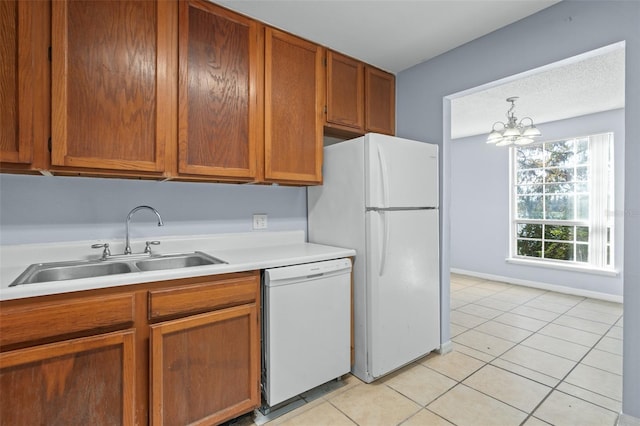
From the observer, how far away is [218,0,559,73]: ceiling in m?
1.91

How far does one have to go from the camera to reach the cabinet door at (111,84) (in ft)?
4.81

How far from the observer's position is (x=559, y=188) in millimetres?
4398

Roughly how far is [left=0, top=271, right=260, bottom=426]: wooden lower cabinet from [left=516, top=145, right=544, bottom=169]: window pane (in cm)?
467

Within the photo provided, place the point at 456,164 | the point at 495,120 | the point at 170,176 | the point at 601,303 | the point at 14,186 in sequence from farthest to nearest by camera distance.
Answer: the point at 456,164, the point at 495,120, the point at 601,303, the point at 170,176, the point at 14,186

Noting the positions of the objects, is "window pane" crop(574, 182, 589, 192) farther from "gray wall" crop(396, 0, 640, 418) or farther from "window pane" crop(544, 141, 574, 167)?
"gray wall" crop(396, 0, 640, 418)

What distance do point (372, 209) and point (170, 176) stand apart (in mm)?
1240

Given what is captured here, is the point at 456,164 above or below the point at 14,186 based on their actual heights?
above

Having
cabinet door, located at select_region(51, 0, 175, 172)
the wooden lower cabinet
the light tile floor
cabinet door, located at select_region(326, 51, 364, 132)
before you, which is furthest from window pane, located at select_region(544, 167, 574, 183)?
cabinet door, located at select_region(51, 0, 175, 172)

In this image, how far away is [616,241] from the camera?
3.88m

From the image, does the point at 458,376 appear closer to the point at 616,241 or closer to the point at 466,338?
the point at 466,338

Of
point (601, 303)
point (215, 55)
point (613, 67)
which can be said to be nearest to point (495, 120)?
point (613, 67)

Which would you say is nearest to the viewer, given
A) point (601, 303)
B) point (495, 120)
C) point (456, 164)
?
point (601, 303)

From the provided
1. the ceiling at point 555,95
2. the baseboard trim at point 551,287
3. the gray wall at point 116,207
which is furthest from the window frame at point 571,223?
the gray wall at point 116,207

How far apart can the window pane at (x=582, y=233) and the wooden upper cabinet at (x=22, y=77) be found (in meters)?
5.56
